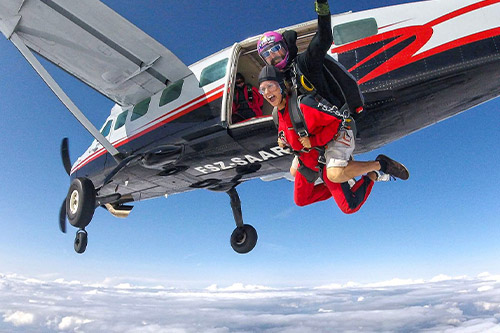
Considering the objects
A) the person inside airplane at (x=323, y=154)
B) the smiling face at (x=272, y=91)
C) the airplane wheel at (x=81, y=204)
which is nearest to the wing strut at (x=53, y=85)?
the airplane wheel at (x=81, y=204)

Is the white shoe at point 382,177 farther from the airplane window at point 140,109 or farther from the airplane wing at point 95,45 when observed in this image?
the airplane window at point 140,109

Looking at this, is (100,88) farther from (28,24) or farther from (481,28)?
(481,28)

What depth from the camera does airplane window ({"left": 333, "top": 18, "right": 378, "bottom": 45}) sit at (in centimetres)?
567

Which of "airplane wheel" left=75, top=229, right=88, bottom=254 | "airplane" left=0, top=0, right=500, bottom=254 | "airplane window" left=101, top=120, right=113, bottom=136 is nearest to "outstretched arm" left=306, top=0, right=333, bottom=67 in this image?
"airplane" left=0, top=0, right=500, bottom=254

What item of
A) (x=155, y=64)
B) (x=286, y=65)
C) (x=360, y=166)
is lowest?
(x=360, y=166)

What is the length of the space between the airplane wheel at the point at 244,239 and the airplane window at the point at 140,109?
16.4 feet

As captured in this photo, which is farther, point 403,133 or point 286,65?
point 403,133

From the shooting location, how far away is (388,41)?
5.41 metres

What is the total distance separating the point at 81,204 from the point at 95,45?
359 centimetres

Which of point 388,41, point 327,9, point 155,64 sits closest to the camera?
point 327,9

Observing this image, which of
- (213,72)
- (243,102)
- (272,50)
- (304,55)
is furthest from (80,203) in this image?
(304,55)

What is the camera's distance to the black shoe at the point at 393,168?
181 inches

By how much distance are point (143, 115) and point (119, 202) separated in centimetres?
417

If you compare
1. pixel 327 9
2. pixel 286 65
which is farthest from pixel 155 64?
pixel 327 9
